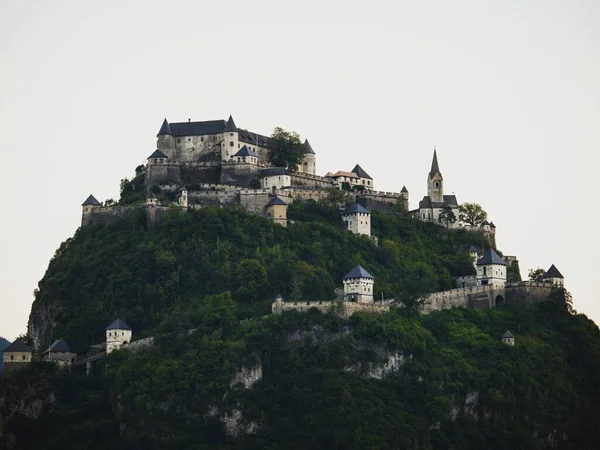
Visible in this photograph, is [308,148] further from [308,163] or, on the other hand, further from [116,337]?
[116,337]

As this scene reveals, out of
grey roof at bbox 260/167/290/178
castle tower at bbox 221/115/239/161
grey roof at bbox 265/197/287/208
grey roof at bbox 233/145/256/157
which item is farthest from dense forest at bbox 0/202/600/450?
castle tower at bbox 221/115/239/161

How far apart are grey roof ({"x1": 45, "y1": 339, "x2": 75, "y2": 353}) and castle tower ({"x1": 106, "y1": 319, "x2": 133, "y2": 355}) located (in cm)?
382

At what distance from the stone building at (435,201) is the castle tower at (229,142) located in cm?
2143

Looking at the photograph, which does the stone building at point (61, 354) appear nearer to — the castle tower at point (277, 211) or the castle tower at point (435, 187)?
the castle tower at point (277, 211)

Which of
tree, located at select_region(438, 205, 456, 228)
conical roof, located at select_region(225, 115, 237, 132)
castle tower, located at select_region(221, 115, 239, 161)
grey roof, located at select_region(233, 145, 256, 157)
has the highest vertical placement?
conical roof, located at select_region(225, 115, 237, 132)

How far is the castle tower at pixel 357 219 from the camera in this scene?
14050 cm

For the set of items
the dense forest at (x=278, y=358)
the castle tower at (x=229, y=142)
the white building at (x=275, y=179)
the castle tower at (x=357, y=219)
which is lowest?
the dense forest at (x=278, y=358)

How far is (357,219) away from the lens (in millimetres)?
140500

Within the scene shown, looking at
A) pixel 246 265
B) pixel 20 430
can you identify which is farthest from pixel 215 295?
pixel 20 430

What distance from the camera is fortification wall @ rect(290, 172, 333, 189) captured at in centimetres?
14525

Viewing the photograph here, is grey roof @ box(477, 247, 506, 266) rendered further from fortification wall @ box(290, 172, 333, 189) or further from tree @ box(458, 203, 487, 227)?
fortification wall @ box(290, 172, 333, 189)

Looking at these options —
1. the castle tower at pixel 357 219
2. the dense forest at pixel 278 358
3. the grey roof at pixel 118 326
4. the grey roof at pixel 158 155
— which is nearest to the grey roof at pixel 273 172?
the dense forest at pixel 278 358

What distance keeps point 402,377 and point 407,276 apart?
15.3 metres

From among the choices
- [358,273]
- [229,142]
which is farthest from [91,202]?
[358,273]
